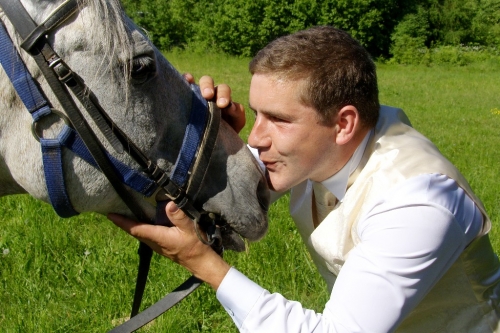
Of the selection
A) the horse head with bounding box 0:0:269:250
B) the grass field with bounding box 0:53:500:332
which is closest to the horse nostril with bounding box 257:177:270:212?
the horse head with bounding box 0:0:269:250

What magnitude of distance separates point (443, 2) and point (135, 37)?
142 ft

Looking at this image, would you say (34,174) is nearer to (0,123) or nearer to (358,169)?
(0,123)

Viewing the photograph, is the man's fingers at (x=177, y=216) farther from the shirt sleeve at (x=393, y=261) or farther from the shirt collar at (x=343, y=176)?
the shirt collar at (x=343, y=176)

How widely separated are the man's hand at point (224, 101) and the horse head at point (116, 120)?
0.16m

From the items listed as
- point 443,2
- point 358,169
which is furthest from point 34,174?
point 443,2

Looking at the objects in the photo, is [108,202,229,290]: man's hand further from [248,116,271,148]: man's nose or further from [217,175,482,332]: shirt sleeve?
[248,116,271,148]: man's nose

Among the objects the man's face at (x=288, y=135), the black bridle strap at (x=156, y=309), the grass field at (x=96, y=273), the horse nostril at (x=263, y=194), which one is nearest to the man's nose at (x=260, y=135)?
the man's face at (x=288, y=135)

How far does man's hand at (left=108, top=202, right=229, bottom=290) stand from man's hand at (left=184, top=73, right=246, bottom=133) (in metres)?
0.52

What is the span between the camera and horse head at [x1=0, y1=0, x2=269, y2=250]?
192 centimetres

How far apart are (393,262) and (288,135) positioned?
0.61m

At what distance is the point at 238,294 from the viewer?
6.64 feet

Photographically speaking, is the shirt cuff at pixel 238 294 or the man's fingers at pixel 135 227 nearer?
the shirt cuff at pixel 238 294

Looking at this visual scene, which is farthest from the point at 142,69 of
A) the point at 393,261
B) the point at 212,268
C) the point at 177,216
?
the point at 393,261

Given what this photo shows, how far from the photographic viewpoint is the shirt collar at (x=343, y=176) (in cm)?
224
